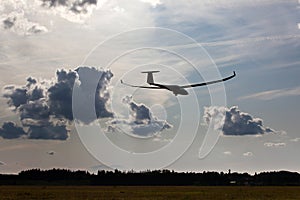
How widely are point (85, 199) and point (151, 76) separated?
57.8 ft

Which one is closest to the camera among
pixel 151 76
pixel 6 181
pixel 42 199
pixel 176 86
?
pixel 176 86

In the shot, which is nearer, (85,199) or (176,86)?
(176,86)

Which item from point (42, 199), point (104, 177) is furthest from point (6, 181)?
point (42, 199)

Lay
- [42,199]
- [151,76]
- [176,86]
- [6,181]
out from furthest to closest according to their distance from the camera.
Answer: [6,181]
[42,199]
[151,76]
[176,86]

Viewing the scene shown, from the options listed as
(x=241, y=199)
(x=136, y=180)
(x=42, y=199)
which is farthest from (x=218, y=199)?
(x=136, y=180)

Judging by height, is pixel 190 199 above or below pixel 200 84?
below

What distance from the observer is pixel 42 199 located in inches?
2179

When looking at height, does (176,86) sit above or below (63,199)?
above

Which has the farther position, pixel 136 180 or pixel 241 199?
pixel 136 180

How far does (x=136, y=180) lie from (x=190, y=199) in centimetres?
14249

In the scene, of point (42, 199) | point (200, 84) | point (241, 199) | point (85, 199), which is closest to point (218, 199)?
point (241, 199)

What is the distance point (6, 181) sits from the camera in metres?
194

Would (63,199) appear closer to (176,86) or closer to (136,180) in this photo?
(176,86)

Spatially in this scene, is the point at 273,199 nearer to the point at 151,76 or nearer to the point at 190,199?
the point at 190,199
